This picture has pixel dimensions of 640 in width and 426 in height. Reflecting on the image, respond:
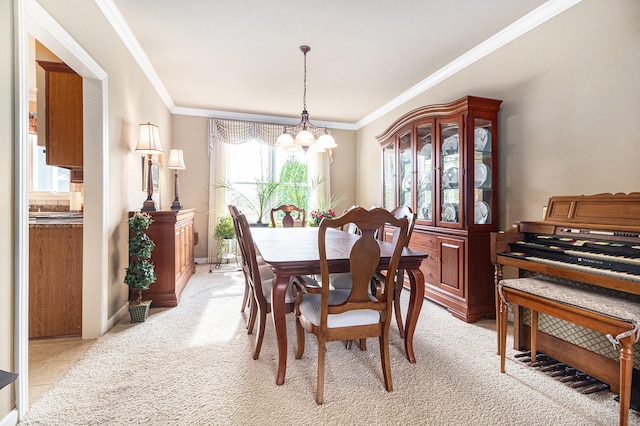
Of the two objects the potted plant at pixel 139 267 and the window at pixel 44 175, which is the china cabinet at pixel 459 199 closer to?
the potted plant at pixel 139 267

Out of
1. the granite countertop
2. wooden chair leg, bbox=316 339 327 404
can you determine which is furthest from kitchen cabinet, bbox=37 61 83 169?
wooden chair leg, bbox=316 339 327 404

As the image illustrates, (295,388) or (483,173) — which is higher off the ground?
(483,173)

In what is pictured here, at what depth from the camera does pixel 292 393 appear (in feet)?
5.63

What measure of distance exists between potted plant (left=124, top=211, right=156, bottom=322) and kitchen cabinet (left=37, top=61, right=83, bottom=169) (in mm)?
709

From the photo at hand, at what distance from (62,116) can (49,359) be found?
1.96 m

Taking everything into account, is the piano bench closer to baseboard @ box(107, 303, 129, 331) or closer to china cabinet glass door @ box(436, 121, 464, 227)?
china cabinet glass door @ box(436, 121, 464, 227)

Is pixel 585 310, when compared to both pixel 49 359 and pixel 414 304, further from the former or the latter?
pixel 49 359

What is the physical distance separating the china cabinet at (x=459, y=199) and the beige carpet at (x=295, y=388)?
0.46 metres

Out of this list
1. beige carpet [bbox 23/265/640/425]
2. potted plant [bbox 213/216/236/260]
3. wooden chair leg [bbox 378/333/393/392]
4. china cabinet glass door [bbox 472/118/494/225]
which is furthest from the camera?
potted plant [bbox 213/216/236/260]

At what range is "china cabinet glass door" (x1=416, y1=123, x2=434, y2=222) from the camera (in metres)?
3.31

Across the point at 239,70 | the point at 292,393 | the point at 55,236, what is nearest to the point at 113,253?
the point at 55,236

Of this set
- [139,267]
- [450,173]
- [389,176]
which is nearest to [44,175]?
[139,267]

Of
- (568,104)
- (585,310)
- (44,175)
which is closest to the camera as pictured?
(585,310)

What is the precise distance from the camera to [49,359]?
210 centimetres
